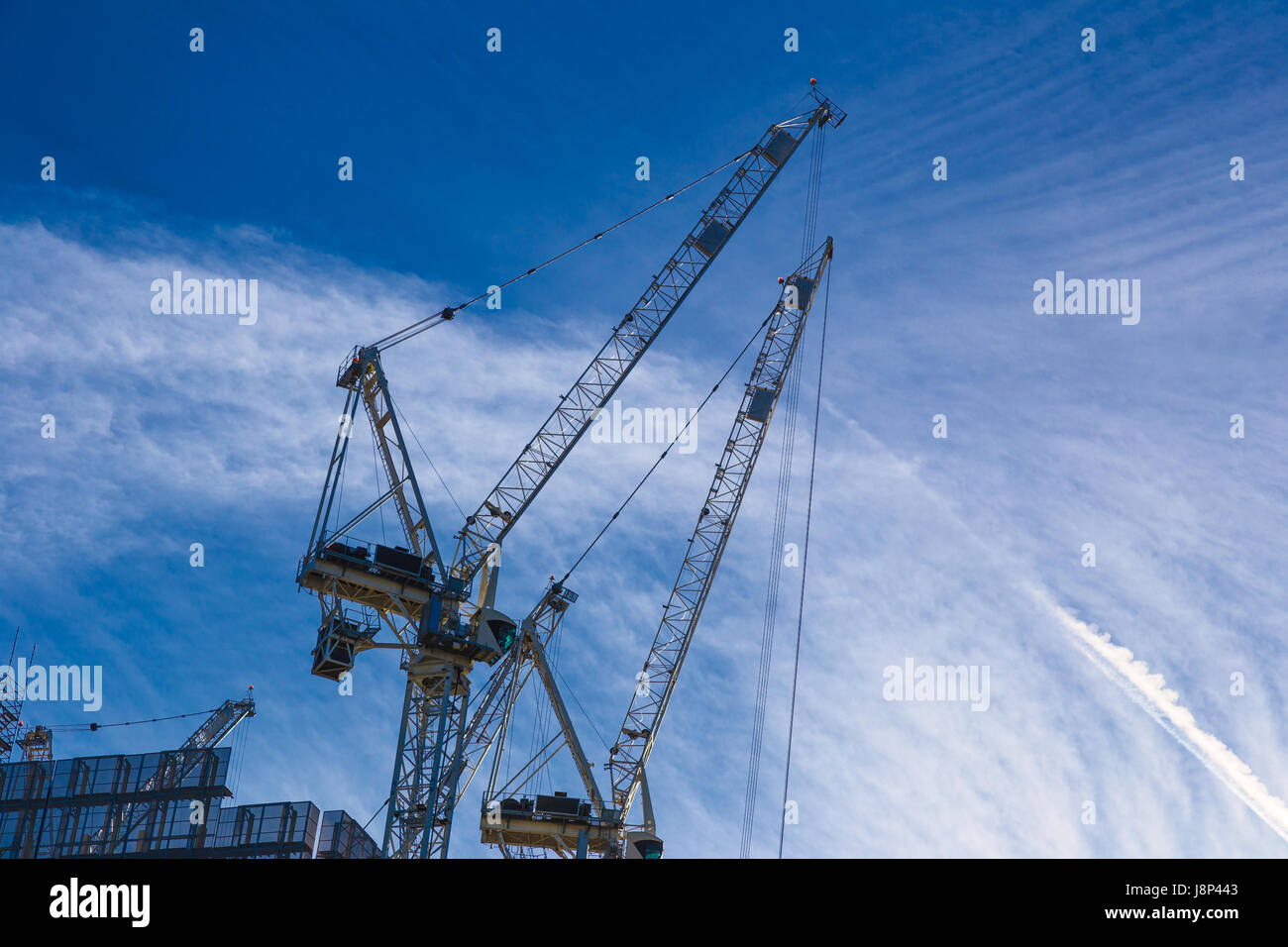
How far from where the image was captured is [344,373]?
330ft

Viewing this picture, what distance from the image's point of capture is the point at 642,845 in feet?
369

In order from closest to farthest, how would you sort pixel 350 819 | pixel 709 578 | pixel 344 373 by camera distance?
1. pixel 344 373
2. pixel 709 578
3. pixel 350 819

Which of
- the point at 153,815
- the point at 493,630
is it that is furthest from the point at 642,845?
the point at 153,815

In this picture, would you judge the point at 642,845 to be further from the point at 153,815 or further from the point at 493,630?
the point at 153,815

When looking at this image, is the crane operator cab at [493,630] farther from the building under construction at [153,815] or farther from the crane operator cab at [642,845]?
the building under construction at [153,815]

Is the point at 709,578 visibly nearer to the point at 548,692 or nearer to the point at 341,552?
the point at 548,692

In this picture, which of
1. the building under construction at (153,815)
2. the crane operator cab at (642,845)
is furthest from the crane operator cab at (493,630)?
the building under construction at (153,815)

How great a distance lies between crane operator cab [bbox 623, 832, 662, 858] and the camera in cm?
11144

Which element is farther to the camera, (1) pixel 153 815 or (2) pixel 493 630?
(1) pixel 153 815

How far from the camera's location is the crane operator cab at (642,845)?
4387 inches
